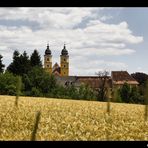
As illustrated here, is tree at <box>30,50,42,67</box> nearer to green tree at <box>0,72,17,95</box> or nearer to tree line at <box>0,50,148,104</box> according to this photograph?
tree line at <box>0,50,148,104</box>

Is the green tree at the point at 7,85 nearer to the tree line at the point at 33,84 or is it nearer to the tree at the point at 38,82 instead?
the tree line at the point at 33,84

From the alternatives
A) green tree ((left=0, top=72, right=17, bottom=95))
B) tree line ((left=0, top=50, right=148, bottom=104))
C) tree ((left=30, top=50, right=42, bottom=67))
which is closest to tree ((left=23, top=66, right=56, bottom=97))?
tree line ((left=0, top=50, right=148, bottom=104))

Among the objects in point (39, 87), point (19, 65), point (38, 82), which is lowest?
point (39, 87)

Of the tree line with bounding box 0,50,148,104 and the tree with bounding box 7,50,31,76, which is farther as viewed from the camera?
the tree with bounding box 7,50,31,76

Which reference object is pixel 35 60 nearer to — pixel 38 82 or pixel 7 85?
pixel 38 82

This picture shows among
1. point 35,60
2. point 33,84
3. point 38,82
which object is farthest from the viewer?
point 35,60

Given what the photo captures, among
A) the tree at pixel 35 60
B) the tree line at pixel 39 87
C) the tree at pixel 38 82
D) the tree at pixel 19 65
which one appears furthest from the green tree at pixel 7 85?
the tree at pixel 35 60

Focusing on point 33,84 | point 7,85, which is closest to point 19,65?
point 33,84

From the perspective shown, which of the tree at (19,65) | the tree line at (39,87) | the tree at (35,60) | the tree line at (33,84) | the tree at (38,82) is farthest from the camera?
the tree at (35,60)

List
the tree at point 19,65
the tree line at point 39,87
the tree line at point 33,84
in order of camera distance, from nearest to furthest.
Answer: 1. the tree line at point 39,87
2. the tree line at point 33,84
3. the tree at point 19,65

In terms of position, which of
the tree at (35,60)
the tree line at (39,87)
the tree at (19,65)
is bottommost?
the tree line at (39,87)

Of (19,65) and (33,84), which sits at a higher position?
(19,65)

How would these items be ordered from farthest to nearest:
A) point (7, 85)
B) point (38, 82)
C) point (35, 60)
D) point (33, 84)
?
point (35, 60) → point (38, 82) → point (33, 84) → point (7, 85)
